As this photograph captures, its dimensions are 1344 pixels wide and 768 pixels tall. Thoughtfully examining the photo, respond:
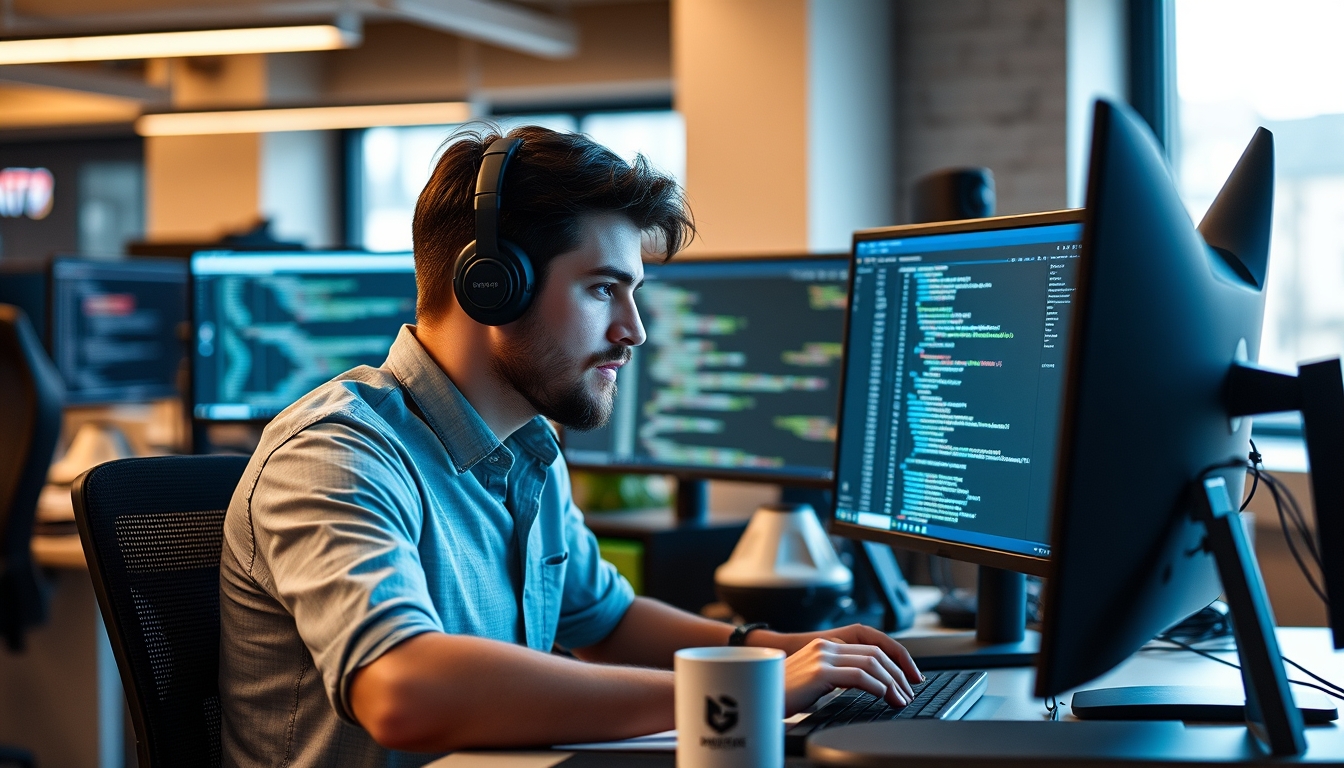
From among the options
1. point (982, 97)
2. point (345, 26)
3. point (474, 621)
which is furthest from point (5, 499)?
point (982, 97)

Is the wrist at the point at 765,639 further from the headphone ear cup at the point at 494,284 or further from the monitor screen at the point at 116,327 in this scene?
the monitor screen at the point at 116,327

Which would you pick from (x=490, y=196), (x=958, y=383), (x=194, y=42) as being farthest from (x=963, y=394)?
(x=194, y=42)

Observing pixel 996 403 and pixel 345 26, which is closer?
pixel 996 403

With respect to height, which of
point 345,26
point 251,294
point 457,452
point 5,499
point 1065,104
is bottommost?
point 5,499

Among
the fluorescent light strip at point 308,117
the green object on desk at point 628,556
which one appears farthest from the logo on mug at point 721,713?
the fluorescent light strip at point 308,117

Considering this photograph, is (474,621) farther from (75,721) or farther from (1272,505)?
(75,721)

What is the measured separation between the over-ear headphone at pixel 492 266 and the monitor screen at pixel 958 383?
0.44 m

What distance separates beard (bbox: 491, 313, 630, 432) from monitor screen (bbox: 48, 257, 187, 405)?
Result: 2.30 meters

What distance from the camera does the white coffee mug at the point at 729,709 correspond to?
895 mm

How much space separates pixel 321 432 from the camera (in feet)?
3.71

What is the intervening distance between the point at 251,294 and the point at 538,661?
156 cm

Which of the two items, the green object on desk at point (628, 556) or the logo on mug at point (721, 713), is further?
the green object on desk at point (628, 556)

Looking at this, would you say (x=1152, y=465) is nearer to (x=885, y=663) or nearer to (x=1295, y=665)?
(x=885, y=663)

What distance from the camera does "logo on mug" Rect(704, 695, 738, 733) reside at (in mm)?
899
